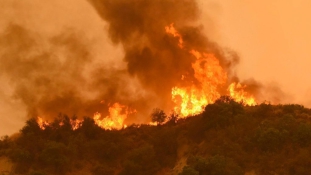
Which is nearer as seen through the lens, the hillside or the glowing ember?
the hillside

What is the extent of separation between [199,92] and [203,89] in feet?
1.94

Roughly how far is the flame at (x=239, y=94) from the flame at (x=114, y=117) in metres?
13.3

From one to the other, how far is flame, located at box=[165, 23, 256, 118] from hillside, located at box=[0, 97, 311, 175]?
4.77 meters

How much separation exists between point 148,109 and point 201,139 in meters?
21.9

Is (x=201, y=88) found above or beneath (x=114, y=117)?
above

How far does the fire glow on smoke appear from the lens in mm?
47406

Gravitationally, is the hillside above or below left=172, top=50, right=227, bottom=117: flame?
below

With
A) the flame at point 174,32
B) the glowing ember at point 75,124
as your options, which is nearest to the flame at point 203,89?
the flame at point 174,32

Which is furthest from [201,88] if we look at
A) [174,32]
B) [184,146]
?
[184,146]

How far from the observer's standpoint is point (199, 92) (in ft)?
158

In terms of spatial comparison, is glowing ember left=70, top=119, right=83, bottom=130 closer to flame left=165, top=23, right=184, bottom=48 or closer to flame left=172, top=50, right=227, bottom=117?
flame left=172, top=50, right=227, bottom=117

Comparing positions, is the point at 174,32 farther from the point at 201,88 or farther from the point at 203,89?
the point at 203,89

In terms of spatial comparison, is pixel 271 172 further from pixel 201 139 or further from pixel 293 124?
pixel 201 139

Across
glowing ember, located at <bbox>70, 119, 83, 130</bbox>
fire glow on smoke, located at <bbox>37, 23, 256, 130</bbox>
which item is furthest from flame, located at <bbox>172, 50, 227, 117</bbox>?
glowing ember, located at <bbox>70, 119, 83, 130</bbox>
